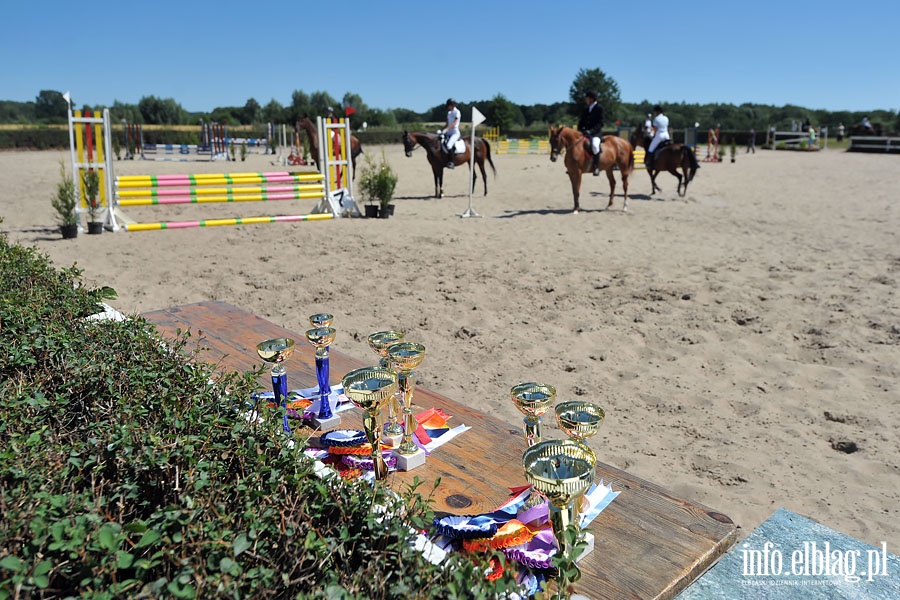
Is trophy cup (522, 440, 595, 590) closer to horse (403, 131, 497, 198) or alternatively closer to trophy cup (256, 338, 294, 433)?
trophy cup (256, 338, 294, 433)

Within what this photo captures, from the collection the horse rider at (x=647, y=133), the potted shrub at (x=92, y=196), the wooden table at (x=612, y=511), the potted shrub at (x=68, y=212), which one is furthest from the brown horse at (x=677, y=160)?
the wooden table at (x=612, y=511)

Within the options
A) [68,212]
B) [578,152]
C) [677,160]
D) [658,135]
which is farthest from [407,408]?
[658,135]

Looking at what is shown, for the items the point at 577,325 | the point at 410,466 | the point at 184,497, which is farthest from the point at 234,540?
the point at 577,325

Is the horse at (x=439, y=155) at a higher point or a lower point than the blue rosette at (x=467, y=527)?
higher

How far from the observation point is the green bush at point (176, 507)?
40.1 inches

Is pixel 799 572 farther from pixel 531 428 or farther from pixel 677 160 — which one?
pixel 677 160

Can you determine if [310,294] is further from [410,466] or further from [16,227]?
[16,227]

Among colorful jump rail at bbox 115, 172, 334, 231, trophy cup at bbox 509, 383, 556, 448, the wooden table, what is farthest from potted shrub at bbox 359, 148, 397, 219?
trophy cup at bbox 509, 383, 556, 448

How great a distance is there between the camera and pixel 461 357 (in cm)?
441

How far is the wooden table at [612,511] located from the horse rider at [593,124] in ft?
30.6

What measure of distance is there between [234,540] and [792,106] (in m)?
64.2

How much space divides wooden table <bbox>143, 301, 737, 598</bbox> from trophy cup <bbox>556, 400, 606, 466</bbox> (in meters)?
0.22

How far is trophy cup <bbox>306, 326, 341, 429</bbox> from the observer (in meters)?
2.08

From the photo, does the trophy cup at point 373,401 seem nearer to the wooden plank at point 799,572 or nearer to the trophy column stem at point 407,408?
the trophy column stem at point 407,408
